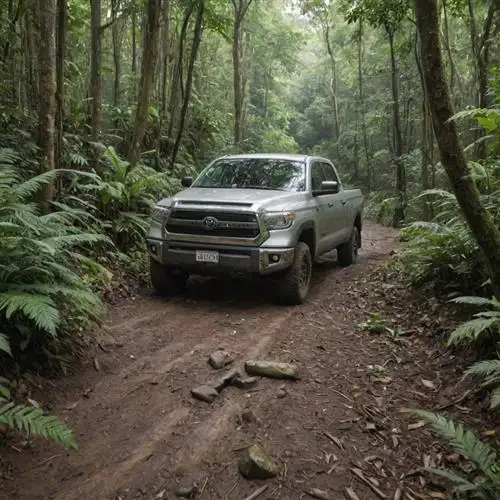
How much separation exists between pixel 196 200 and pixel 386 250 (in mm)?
6380

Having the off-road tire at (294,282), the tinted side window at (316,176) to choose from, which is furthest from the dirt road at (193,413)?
the tinted side window at (316,176)

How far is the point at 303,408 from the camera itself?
3.45 metres

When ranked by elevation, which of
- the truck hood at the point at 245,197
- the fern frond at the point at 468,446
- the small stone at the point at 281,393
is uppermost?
the truck hood at the point at 245,197

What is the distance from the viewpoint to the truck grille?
5453 mm

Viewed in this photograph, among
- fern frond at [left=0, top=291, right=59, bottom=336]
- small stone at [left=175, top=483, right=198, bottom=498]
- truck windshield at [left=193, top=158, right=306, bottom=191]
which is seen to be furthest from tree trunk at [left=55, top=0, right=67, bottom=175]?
small stone at [left=175, top=483, right=198, bottom=498]

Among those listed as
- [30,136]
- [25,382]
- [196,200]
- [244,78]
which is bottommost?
[25,382]

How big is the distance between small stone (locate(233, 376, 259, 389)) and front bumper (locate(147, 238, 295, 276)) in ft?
5.91

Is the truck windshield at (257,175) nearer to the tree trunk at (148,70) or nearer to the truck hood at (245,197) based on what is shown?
the truck hood at (245,197)

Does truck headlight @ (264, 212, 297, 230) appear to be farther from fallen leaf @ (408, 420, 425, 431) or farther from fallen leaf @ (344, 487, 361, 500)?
fallen leaf @ (344, 487, 361, 500)

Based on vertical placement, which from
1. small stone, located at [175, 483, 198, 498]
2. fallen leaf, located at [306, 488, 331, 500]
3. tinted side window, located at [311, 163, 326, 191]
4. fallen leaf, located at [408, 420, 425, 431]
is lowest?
fallen leaf, located at [408, 420, 425, 431]

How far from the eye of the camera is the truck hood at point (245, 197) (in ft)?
18.3

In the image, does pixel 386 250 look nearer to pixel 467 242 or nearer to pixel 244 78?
pixel 467 242

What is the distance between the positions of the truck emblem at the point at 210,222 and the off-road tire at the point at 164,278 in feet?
2.82

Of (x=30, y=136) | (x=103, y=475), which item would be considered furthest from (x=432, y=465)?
(x=30, y=136)
